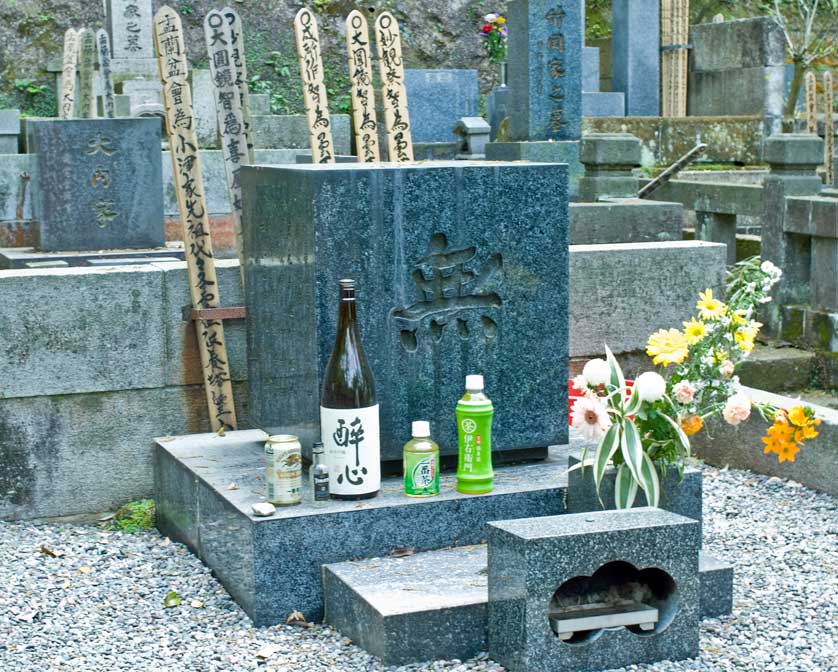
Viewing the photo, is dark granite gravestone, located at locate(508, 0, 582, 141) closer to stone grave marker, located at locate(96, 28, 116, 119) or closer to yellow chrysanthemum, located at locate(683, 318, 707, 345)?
stone grave marker, located at locate(96, 28, 116, 119)

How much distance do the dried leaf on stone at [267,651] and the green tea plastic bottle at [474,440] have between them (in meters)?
0.81

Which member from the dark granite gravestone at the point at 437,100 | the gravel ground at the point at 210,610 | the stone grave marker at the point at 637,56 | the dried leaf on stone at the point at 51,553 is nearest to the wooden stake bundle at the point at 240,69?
the gravel ground at the point at 210,610

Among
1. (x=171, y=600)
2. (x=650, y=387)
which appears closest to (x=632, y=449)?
(x=650, y=387)

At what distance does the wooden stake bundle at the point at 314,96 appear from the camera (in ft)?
20.0

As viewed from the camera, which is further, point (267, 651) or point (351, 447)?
point (351, 447)

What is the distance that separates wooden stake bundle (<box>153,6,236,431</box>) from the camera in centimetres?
533

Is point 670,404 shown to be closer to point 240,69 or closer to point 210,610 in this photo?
point 210,610

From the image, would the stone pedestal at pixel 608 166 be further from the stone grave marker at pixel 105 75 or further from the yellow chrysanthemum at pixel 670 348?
the yellow chrysanthemum at pixel 670 348

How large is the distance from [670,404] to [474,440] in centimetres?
64

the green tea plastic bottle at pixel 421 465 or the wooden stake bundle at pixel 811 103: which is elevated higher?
the wooden stake bundle at pixel 811 103

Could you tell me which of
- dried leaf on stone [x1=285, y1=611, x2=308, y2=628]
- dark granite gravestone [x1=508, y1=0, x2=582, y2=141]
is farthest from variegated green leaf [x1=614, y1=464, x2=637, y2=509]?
dark granite gravestone [x1=508, y1=0, x2=582, y2=141]

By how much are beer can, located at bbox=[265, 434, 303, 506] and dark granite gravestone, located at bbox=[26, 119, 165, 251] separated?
524 centimetres

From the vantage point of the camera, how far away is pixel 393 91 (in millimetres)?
6652

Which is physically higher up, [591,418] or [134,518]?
[591,418]
